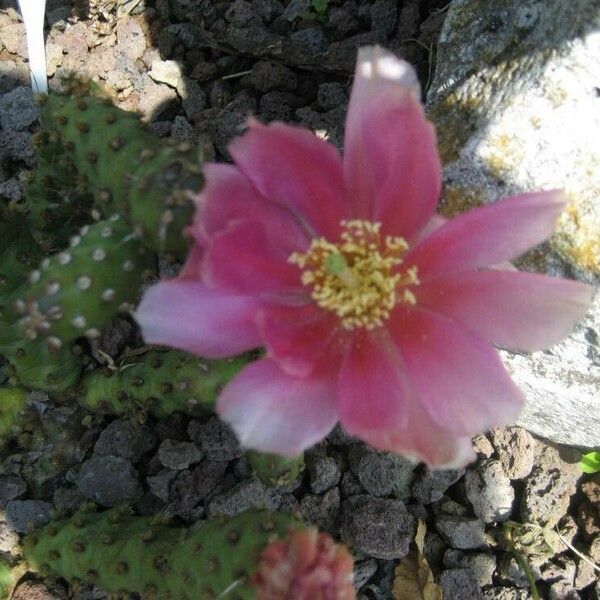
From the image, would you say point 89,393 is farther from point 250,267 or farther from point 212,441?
point 250,267

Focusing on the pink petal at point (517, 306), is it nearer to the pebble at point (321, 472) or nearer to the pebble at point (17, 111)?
the pebble at point (321, 472)

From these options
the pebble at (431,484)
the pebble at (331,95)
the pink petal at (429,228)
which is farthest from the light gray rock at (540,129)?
the pebble at (331,95)

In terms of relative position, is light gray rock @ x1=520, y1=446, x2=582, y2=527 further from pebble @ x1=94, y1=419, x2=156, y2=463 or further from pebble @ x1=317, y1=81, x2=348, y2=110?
pebble @ x1=317, y1=81, x2=348, y2=110

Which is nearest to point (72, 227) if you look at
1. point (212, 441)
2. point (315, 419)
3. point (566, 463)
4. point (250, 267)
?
point (212, 441)

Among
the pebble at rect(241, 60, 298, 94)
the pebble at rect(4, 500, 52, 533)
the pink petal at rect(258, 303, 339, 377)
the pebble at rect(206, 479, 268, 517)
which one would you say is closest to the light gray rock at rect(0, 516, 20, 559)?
the pebble at rect(4, 500, 52, 533)

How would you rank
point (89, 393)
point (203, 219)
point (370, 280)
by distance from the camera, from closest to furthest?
point (203, 219), point (370, 280), point (89, 393)
